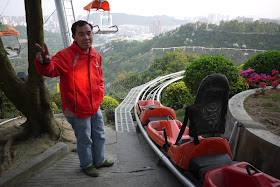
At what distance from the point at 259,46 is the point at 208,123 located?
1111 inches

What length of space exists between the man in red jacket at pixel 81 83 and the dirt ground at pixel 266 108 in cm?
234

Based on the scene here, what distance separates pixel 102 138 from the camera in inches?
99.7

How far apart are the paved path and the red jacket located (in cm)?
77

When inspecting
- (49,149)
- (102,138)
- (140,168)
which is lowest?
(140,168)

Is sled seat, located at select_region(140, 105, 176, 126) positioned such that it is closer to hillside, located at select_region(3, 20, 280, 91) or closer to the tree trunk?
the tree trunk

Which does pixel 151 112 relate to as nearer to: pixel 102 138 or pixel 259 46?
pixel 102 138

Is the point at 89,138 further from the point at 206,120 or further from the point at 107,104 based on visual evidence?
the point at 107,104

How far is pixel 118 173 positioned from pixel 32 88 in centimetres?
164

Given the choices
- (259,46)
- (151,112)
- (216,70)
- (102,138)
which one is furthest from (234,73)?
(259,46)

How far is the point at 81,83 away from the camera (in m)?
2.16

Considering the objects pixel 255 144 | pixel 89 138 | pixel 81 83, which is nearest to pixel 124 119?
pixel 89 138

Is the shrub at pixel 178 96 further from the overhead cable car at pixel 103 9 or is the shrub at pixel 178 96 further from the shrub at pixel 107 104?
the overhead cable car at pixel 103 9

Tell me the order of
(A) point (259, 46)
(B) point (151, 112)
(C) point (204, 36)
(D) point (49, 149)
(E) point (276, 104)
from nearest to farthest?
(D) point (49, 149) → (E) point (276, 104) → (B) point (151, 112) → (A) point (259, 46) → (C) point (204, 36)

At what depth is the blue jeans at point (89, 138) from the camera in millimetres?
2273
